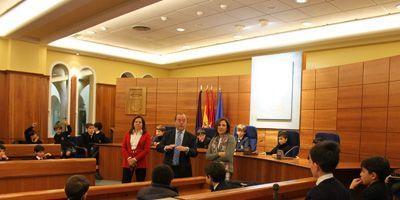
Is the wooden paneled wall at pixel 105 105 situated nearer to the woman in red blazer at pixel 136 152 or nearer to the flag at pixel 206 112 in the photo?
the flag at pixel 206 112

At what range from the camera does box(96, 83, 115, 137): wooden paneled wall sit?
12.3 metres

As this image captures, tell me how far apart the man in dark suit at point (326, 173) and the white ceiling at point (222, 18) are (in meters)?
5.47

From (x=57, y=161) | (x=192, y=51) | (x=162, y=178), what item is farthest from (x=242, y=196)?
(x=192, y=51)

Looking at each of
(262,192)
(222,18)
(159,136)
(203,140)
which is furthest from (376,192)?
(222,18)

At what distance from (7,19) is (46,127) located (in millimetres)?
3255

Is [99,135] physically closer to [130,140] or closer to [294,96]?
[130,140]

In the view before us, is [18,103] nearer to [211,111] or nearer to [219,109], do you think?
[211,111]

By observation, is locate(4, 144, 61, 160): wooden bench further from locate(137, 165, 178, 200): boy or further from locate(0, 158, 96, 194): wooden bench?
locate(137, 165, 178, 200): boy

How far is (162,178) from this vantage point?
9.91 ft

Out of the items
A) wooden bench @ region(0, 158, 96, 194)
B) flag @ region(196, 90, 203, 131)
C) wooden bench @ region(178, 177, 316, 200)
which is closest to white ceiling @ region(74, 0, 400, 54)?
flag @ region(196, 90, 203, 131)

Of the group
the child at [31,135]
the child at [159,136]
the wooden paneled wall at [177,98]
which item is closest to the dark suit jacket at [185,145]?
the child at [159,136]

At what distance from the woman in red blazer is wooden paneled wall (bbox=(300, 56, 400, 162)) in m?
4.50

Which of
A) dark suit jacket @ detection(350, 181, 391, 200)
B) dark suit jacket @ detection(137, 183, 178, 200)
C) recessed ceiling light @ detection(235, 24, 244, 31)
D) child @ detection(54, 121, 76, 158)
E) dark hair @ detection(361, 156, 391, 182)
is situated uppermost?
recessed ceiling light @ detection(235, 24, 244, 31)

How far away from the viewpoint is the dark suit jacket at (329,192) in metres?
1.96
